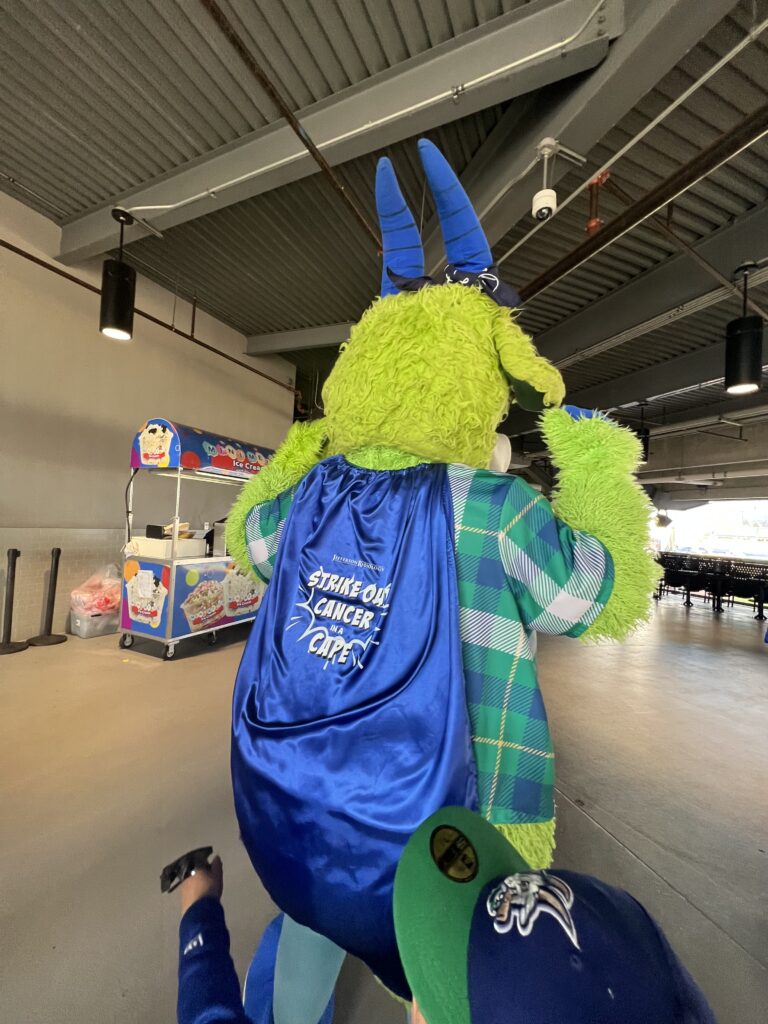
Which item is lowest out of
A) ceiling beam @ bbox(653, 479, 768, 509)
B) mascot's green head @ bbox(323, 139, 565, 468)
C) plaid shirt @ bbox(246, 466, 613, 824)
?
plaid shirt @ bbox(246, 466, 613, 824)

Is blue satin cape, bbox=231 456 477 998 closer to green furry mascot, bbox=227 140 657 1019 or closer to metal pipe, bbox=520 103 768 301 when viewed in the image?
green furry mascot, bbox=227 140 657 1019

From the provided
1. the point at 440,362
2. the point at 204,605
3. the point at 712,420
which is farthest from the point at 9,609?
the point at 712,420

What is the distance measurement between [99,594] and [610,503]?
493cm

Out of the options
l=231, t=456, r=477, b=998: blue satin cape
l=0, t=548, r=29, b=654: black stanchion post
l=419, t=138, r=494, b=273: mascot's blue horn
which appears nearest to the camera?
l=231, t=456, r=477, b=998: blue satin cape

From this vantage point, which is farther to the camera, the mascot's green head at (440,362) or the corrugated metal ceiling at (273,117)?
the corrugated metal ceiling at (273,117)

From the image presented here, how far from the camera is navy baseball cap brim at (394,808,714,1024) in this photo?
336mm

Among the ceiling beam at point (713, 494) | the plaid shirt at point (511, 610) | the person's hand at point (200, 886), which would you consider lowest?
the person's hand at point (200, 886)

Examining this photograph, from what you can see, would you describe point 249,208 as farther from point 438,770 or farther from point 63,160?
point 438,770

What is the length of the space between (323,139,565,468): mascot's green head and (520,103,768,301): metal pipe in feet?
6.89

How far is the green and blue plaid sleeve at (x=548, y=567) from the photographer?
741mm

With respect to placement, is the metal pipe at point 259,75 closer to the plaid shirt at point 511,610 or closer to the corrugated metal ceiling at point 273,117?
the corrugated metal ceiling at point 273,117

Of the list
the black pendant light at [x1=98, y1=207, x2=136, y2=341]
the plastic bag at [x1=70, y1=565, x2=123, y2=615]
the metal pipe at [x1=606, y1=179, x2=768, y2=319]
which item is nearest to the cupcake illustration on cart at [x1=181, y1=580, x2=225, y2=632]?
the plastic bag at [x1=70, y1=565, x2=123, y2=615]

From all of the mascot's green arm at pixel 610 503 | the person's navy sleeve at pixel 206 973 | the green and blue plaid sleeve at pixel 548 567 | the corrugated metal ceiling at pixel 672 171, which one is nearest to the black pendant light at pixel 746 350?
the corrugated metal ceiling at pixel 672 171

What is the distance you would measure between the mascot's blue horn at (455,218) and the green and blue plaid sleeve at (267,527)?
2.14 ft
